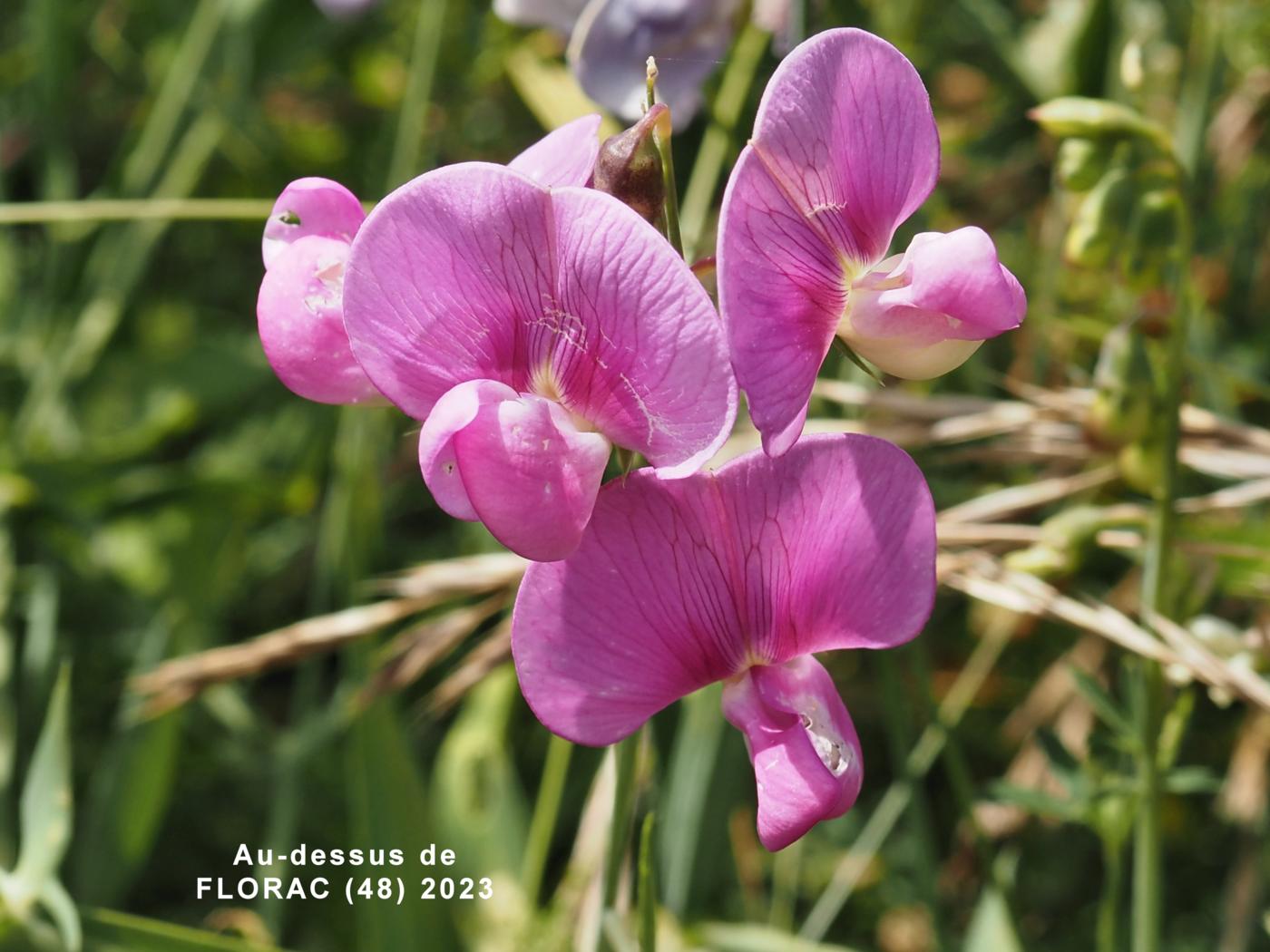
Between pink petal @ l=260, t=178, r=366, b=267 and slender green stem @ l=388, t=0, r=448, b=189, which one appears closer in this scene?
pink petal @ l=260, t=178, r=366, b=267

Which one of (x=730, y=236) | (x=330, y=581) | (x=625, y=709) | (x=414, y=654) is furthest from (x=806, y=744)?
(x=330, y=581)

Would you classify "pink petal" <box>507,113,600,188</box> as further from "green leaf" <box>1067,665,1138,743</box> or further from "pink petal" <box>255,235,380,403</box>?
"green leaf" <box>1067,665,1138,743</box>

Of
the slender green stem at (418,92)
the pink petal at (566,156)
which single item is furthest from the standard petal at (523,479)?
the slender green stem at (418,92)

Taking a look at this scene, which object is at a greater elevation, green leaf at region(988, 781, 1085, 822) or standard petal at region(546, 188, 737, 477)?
standard petal at region(546, 188, 737, 477)

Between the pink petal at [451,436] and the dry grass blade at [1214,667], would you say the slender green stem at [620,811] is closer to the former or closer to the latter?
the pink petal at [451,436]

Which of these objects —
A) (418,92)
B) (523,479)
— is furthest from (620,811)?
(418,92)

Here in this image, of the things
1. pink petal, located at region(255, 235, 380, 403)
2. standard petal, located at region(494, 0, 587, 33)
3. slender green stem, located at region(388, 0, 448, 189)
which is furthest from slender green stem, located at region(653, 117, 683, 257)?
slender green stem, located at region(388, 0, 448, 189)
